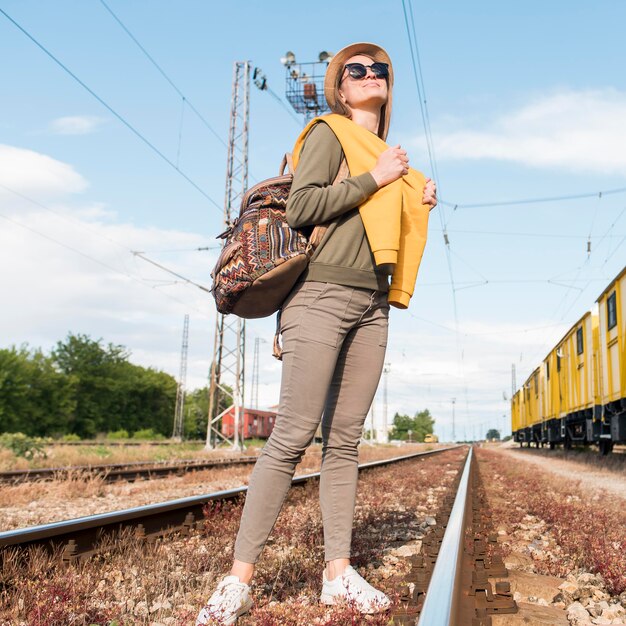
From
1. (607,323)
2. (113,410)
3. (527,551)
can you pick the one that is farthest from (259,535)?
(113,410)

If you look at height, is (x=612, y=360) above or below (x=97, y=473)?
above

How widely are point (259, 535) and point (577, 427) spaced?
19594mm

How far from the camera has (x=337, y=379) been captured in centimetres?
276

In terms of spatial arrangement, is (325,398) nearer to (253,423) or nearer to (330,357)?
(330,357)

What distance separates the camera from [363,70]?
9.60 ft

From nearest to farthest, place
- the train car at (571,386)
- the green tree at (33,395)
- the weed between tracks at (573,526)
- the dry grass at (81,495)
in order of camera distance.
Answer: the weed between tracks at (573,526)
the dry grass at (81,495)
the train car at (571,386)
the green tree at (33,395)

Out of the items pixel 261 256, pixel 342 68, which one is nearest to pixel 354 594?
pixel 261 256

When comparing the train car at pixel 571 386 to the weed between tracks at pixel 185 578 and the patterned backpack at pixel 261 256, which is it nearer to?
the weed between tracks at pixel 185 578

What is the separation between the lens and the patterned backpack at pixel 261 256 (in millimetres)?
2482

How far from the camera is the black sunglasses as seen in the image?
293 centimetres

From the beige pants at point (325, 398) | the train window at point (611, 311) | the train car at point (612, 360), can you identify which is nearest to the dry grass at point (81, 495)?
the beige pants at point (325, 398)

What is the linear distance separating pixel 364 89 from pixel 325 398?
51.8 inches

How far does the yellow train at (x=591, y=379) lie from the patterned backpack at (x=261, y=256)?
1029 centimetres

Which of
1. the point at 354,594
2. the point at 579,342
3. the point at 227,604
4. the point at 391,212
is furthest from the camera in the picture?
the point at 579,342
